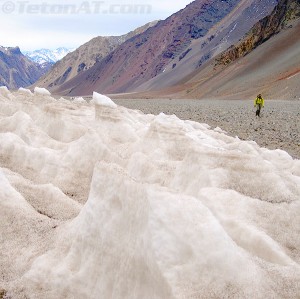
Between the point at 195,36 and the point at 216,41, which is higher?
the point at 195,36

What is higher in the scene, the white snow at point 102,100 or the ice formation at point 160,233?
the white snow at point 102,100

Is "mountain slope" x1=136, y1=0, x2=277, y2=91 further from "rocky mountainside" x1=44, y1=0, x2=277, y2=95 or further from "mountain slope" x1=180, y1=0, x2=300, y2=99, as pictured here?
"mountain slope" x1=180, y1=0, x2=300, y2=99

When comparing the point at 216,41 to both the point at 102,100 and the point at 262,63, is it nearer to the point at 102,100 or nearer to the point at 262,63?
the point at 262,63

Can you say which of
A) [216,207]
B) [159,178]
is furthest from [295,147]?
[216,207]

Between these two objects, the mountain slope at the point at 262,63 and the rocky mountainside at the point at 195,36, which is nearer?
the mountain slope at the point at 262,63

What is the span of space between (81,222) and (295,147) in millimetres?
15654

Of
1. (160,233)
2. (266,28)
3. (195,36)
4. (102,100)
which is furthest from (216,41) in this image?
(160,233)

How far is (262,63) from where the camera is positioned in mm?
92438

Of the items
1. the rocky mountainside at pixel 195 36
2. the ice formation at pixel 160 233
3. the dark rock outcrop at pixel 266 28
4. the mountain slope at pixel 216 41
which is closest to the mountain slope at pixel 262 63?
the dark rock outcrop at pixel 266 28

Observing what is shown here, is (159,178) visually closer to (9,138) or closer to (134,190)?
(134,190)

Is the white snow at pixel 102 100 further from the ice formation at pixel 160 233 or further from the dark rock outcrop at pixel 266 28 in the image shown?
the dark rock outcrop at pixel 266 28

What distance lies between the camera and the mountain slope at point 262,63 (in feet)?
253

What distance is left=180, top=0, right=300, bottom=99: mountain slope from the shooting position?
77000 mm

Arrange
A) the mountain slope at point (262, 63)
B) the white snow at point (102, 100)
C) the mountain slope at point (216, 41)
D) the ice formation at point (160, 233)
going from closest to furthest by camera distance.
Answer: the ice formation at point (160, 233)
the white snow at point (102, 100)
the mountain slope at point (262, 63)
the mountain slope at point (216, 41)
